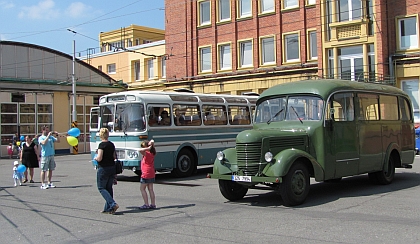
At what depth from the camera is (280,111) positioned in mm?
12055

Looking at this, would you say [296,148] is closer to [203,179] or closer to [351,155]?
[351,155]

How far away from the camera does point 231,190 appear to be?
11.6 m

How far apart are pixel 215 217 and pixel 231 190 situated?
6.76ft

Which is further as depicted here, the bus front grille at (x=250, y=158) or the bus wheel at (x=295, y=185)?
the bus front grille at (x=250, y=158)

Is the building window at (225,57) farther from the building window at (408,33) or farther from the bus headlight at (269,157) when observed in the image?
the bus headlight at (269,157)

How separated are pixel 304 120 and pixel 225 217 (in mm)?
3367

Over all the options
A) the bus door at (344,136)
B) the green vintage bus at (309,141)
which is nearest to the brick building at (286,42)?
the green vintage bus at (309,141)

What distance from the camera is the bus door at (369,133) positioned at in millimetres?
12609

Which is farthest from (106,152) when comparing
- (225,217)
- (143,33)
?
(143,33)

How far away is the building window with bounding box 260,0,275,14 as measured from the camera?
109 feet

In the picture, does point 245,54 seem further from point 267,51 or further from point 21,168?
point 21,168

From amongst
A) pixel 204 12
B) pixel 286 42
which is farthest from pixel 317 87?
pixel 204 12

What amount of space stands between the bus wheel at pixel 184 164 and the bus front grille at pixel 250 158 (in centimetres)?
684

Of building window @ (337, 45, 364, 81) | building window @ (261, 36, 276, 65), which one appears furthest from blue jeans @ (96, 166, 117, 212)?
building window @ (261, 36, 276, 65)
